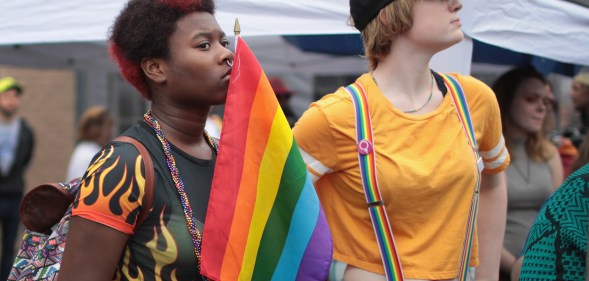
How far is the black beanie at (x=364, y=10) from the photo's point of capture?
305 cm

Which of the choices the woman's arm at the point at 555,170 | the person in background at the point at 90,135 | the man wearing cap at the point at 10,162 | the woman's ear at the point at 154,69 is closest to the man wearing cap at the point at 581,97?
the woman's arm at the point at 555,170

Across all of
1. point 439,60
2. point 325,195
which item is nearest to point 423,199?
point 325,195

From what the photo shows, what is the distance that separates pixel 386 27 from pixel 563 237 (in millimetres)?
1209

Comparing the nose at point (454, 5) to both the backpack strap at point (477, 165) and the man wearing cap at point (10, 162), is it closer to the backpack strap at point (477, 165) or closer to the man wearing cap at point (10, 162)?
the backpack strap at point (477, 165)

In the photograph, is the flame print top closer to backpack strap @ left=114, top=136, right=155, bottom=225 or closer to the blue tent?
backpack strap @ left=114, top=136, right=155, bottom=225

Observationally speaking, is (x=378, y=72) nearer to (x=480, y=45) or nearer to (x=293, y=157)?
(x=293, y=157)

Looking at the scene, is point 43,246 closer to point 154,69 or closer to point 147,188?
point 147,188

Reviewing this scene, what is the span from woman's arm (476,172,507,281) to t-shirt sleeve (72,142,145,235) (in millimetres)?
1533

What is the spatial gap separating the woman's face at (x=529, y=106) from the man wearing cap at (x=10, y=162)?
18.3ft

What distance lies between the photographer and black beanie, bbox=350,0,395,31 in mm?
3053

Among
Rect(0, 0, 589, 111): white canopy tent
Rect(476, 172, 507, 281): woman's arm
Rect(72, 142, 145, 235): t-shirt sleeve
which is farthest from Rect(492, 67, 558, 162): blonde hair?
Rect(72, 142, 145, 235): t-shirt sleeve

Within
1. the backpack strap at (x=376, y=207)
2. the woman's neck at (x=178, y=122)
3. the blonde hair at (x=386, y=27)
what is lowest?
the backpack strap at (x=376, y=207)

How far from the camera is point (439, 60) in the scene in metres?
3.74

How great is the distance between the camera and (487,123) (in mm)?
3195
